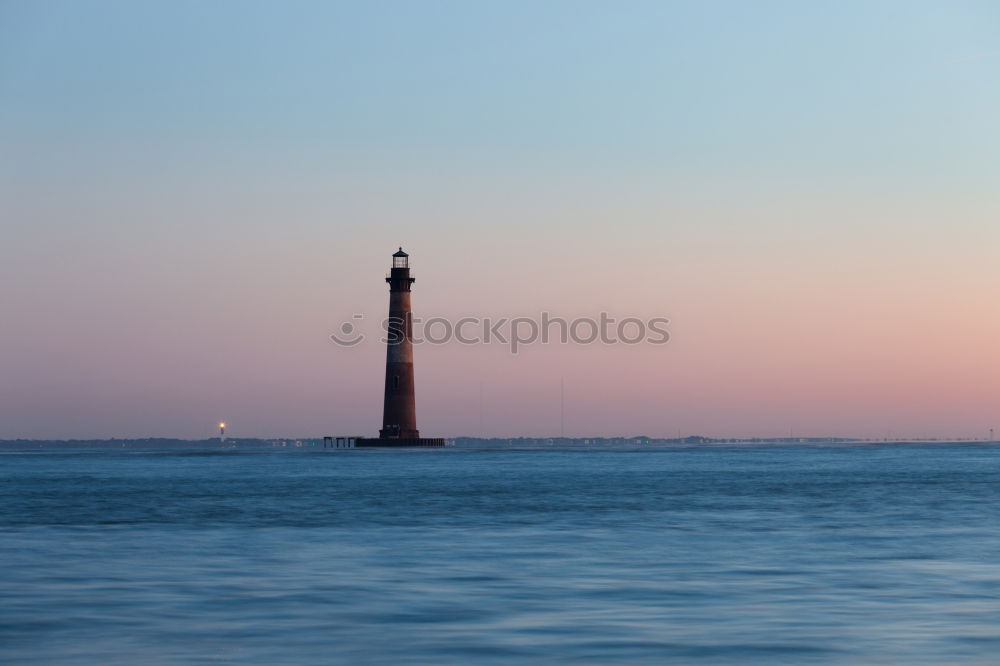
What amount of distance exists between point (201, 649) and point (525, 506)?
31343mm

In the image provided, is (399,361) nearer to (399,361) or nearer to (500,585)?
(399,361)

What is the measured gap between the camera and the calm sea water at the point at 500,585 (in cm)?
1438

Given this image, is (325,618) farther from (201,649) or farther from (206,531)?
(206,531)

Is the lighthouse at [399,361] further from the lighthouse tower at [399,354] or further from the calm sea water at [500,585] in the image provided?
the calm sea water at [500,585]

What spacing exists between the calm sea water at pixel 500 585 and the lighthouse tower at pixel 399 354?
61.0 m

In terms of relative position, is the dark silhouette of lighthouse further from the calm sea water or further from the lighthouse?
the calm sea water

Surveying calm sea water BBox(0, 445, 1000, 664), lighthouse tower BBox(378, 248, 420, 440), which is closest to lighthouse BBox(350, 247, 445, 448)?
lighthouse tower BBox(378, 248, 420, 440)

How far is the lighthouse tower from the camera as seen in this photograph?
10469 centimetres

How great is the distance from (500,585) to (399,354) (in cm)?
8440

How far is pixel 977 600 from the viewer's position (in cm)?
1823

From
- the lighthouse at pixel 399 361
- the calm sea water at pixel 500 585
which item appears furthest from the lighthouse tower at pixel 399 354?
the calm sea water at pixel 500 585

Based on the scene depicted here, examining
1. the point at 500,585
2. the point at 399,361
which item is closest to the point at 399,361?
the point at 399,361

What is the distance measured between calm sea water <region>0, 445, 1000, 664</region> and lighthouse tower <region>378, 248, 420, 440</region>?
61017mm

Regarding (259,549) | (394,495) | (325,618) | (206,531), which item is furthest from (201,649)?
(394,495)
